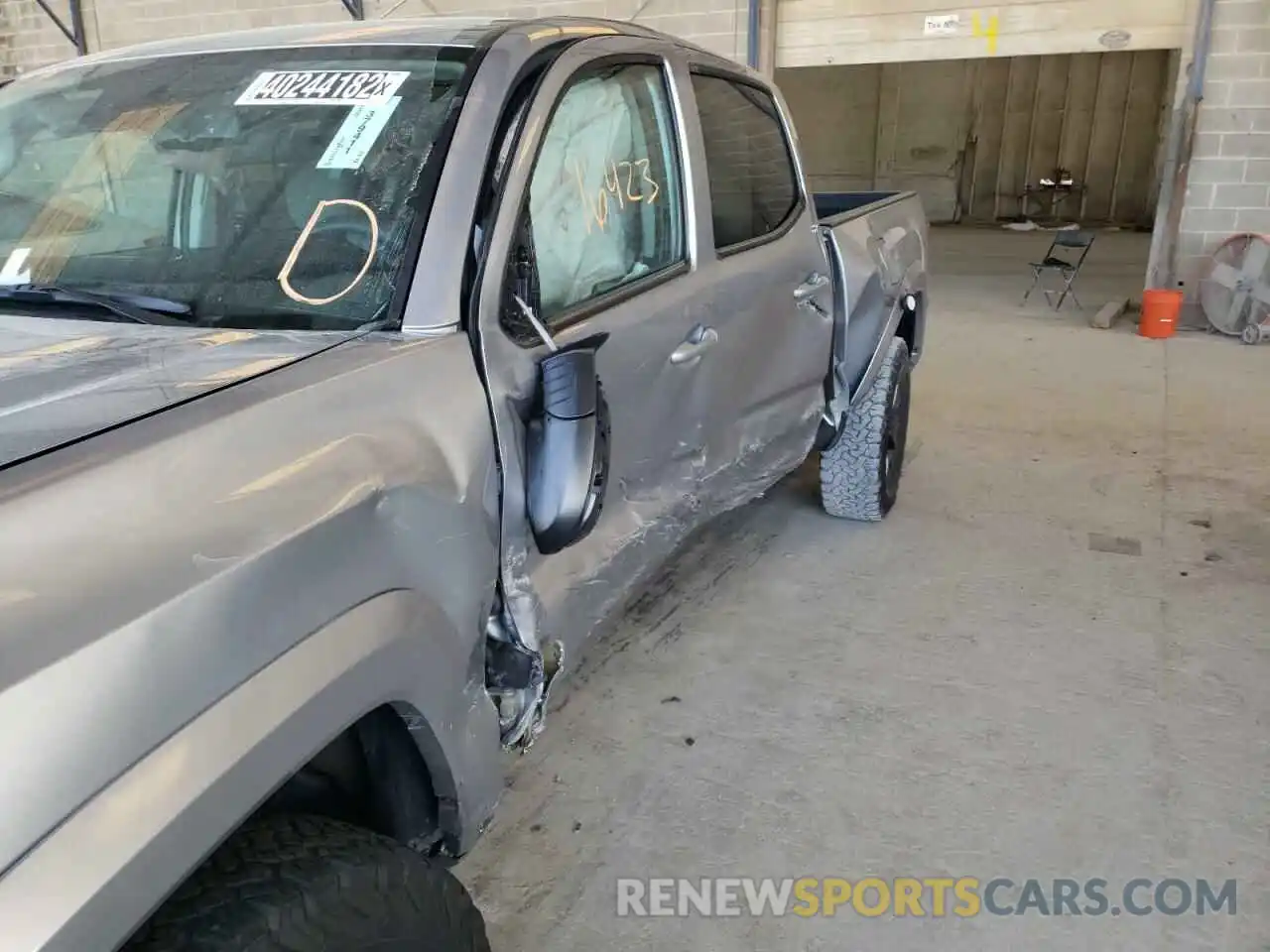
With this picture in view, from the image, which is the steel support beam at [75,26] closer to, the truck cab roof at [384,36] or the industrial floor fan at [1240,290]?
the truck cab roof at [384,36]

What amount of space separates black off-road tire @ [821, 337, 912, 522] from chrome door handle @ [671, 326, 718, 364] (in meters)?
1.30

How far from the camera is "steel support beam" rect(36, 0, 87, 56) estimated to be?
40.2 ft

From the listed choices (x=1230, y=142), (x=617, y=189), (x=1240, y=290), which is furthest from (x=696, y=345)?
(x=1230, y=142)

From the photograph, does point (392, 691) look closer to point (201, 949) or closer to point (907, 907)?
point (201, 949)

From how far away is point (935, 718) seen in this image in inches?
104

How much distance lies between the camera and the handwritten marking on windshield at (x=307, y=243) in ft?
5.25

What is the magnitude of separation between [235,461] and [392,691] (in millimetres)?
348

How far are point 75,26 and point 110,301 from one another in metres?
13.3

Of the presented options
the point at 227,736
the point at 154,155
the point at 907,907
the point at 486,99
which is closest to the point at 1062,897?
the point at 907,907

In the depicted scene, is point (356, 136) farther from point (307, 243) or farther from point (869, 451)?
point (869, 451)

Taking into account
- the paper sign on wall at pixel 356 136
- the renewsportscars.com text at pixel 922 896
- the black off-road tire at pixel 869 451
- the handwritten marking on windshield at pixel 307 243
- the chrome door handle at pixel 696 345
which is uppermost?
the paper sign on wall at pixel 356 136

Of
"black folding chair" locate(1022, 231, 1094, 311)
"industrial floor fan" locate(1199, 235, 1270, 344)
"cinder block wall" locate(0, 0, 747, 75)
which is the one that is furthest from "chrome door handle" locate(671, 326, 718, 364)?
"black folding chair" locate(1022, 231, 1094, 311)

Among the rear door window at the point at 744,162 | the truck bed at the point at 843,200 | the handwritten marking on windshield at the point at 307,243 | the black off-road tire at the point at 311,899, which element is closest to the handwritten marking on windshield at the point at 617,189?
the rear door window at the point at 744,162

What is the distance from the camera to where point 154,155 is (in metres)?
1.92
